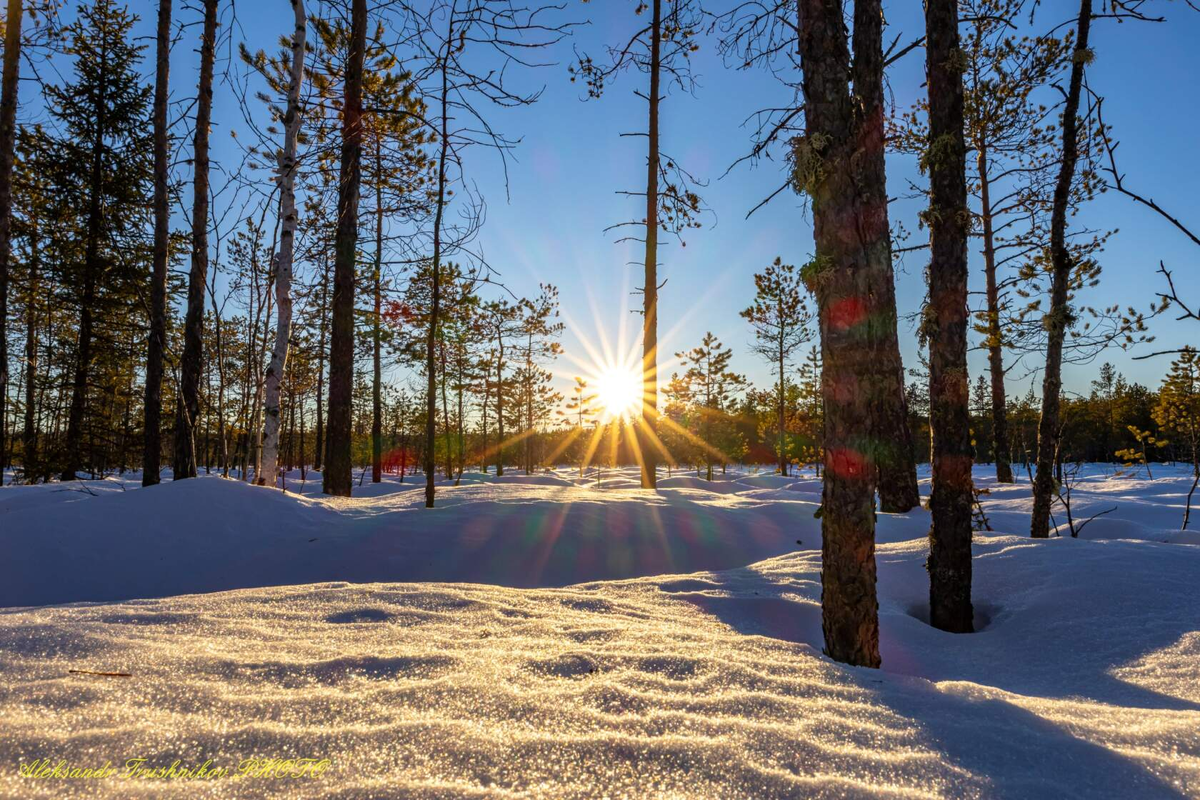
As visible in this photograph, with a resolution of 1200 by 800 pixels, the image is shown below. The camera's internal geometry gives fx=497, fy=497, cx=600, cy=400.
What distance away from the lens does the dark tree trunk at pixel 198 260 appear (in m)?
7.41

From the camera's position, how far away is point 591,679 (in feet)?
5.43

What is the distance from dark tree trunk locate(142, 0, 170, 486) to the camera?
7633mm

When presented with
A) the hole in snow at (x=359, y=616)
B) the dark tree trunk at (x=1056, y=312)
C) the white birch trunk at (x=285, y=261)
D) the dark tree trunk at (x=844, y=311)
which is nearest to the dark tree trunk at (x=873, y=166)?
the dark tree trunk at (x=844, y=311)

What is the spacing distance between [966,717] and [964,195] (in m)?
3.46

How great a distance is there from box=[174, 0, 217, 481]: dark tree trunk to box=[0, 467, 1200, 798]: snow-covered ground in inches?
147

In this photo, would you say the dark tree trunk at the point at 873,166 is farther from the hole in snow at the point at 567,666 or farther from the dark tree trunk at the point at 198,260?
the dark tree trunk at the point at 198,260

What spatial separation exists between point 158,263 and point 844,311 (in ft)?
32.2

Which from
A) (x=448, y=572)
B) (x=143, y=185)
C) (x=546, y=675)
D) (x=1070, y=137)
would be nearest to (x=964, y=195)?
(x=1070, y=137)

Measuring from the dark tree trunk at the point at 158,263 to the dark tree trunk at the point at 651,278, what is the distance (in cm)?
814

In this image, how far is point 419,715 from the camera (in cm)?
133

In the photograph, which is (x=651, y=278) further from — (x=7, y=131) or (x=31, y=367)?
(x=31, y=367)

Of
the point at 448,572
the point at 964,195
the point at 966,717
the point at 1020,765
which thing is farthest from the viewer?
the point at 448,572

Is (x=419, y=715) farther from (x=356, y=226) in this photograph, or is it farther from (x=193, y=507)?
(x=356, y=226)

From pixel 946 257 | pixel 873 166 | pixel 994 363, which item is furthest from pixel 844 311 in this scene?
pixel 994 363
